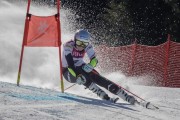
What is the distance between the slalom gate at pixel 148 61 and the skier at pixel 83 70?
6354mm

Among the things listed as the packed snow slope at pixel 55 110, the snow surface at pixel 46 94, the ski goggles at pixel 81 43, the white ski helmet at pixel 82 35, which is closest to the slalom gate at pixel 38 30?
the white ski helmet at pixel 82 35

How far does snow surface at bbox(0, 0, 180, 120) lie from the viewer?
209 inches

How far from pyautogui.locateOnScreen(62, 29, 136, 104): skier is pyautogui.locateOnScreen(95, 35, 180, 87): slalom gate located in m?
6.35

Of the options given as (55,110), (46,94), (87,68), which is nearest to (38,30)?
(87,68)

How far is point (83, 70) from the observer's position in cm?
855

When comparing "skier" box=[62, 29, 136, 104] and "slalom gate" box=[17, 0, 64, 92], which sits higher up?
"slalom gate" box=[17, 0, 64, 92]

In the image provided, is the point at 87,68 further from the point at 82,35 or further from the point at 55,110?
the point at 55,110

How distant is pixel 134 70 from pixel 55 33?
8245 mm

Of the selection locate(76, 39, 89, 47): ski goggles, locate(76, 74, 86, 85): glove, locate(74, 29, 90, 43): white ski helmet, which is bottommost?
locate(76, 74, 86, 85): glove

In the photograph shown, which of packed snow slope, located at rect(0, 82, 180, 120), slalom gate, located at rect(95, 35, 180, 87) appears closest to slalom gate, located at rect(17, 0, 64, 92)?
packed snow slope, located at rect(0, 82, 180, 120)

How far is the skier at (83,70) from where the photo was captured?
8.01 meters

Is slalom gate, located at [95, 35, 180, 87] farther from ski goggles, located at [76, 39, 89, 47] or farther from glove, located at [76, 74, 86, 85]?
glove, located at [76, 74, 86, 85]

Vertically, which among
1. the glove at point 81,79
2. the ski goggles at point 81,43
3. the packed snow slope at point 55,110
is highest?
the ski goggles at point 81,43

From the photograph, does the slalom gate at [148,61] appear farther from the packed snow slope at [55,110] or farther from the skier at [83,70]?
the packed snow slope at [55,110]
